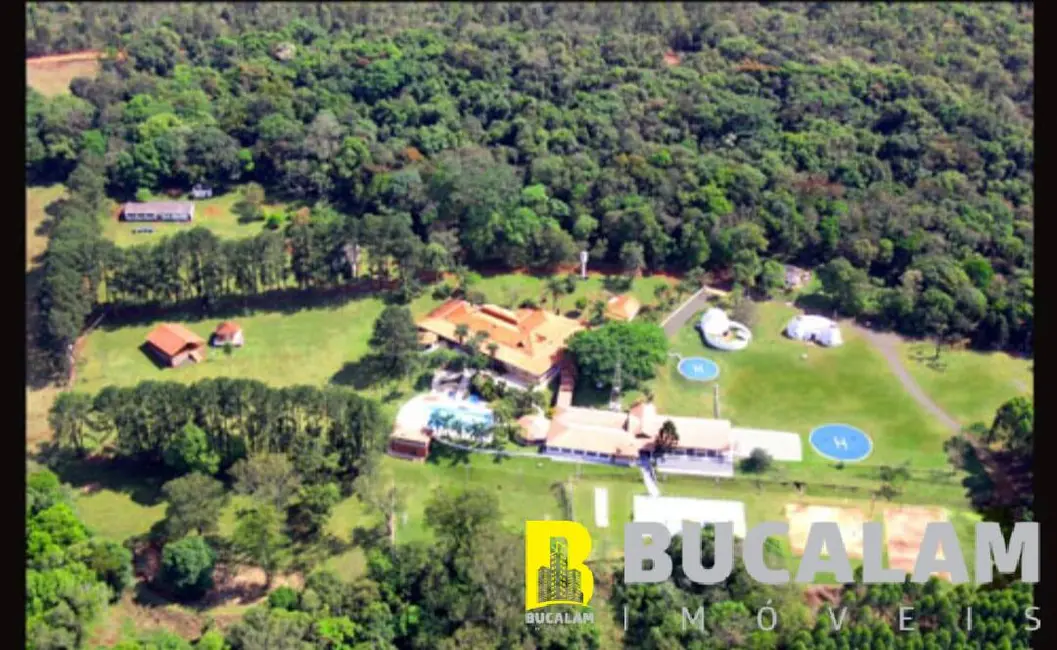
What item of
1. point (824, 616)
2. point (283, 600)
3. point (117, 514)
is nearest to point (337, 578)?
point (283, 600)

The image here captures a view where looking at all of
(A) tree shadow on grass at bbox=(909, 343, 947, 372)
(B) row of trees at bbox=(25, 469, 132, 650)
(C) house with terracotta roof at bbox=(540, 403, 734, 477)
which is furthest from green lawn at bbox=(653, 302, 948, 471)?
(B) row of trees at bbox=(25, 469, 132, 650)

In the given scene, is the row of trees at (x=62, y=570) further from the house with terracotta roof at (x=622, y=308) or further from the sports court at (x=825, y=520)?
the house with terracotta roof at (x=622, y=308)

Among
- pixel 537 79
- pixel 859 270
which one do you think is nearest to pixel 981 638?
pixel 859 270

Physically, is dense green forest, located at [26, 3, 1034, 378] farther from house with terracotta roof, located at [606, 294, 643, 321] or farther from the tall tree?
the tall tree

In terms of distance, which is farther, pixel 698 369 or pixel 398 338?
pixel 698 369

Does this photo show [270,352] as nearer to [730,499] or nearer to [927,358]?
[730,499]
